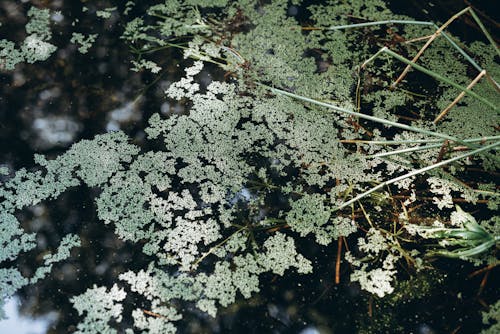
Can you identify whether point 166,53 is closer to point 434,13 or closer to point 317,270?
point 317,270

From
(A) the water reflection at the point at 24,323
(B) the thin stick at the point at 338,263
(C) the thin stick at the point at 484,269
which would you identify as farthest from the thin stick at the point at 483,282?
(A) the water reflection at the point at 24,323

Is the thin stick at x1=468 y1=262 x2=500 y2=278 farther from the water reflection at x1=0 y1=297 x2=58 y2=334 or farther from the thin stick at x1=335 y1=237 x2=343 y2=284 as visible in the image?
the water reflection at x1=0 y1=297 x2=58 y2=334

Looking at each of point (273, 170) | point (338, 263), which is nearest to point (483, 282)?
point (338, 263)

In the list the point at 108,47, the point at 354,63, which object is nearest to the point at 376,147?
the point at 354,63

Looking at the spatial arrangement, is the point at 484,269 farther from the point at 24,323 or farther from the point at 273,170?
the point at 24,323

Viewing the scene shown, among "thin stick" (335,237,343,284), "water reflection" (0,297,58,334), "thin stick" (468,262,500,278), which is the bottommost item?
"water reflection" (0,297,58,334)

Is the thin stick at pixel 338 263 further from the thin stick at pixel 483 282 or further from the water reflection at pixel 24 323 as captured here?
the water reflection at pixel 24 323

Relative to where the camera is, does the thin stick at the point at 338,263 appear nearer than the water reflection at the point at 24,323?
No

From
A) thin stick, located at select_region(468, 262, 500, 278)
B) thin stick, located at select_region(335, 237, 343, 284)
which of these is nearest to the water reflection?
thin stick, located at select_region(335, 237, 343, 284)
